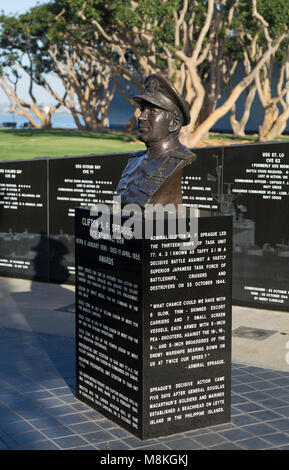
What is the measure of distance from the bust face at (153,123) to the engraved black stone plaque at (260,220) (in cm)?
401

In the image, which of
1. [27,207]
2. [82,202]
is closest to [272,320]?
[82,202]

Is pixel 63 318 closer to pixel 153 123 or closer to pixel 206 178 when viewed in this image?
pixel 206 178

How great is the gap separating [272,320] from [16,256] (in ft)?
15.7

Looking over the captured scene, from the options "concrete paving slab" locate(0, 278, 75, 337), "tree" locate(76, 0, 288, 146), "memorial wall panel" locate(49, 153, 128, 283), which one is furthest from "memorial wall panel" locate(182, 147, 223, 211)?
"tree" locate(76, 0, 288, 146)

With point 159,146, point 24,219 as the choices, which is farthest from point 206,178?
point 159,146

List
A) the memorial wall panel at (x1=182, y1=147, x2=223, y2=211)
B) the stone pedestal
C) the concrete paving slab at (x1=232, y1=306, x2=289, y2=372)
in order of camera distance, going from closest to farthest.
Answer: the stone pedestal, the concrete paving slab at (x1=232, y1=306, x2=289, y2=372), the memorial wall panel at (x1=182, y1=147, x2=223, y2=211)

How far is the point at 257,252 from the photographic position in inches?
424

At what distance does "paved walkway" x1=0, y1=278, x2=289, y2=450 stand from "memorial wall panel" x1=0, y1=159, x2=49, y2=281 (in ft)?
6.35

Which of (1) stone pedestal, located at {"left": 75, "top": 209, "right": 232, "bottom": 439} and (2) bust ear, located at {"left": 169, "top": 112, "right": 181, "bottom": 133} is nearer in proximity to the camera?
(1) stone pedestal, located at {"left": 75, "top": 209, "right": 232, "bottom": 439}

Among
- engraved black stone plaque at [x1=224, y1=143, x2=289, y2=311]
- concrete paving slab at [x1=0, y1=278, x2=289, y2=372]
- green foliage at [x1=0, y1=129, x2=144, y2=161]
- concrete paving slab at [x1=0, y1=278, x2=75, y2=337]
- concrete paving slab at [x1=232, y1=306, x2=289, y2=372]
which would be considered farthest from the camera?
green foliage at [x1=0, y1=129, x2=144, y2=161]

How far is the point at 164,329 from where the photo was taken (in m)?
6.26

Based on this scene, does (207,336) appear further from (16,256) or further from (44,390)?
(16,256)

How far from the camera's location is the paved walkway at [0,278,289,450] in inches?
243

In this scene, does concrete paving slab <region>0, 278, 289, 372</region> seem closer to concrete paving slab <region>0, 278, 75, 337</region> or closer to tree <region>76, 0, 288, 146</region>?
concrete paving slab <region>0, 278, 75, 337</region>
